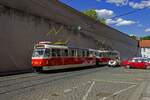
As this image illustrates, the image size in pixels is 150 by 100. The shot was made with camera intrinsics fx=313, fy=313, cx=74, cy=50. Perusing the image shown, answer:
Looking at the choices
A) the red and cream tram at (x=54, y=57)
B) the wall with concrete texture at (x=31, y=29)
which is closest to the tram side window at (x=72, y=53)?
the red and cream tram at (x=54, y=57)

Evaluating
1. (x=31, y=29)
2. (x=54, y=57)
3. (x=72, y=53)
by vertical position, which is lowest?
(x=54, y=57)

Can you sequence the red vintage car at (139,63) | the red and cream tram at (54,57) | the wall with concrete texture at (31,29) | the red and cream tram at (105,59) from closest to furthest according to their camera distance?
the red and cream tram at (54,57) → the wall with concrete texture at (31,29) → the red vintage car at (139,63) → the red and cream tram at (105,59)

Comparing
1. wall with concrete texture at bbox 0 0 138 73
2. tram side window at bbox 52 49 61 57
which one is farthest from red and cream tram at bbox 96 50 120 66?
tram side window at bbox 52 49 61 57

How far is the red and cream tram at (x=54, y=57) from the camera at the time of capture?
26.3 metres

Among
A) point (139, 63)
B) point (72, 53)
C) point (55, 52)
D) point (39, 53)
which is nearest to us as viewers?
point (39, 53)

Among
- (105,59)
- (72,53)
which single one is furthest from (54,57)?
(105,59)

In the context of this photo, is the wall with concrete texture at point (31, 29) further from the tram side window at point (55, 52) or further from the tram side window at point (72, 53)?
the tram side window at point (72, 53)

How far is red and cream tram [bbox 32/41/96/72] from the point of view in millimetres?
26266

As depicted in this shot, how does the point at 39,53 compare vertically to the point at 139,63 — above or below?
above

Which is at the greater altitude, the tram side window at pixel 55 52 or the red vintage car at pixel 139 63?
the tram side window at pixel 55 52

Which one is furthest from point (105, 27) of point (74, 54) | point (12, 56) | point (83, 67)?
point (12, 56)

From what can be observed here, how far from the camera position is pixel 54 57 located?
27.2 meters

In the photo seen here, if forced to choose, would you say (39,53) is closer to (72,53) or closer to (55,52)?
(55,52)

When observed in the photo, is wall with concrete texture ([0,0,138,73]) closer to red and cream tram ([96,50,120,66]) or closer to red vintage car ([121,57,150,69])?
red and cream tram ([96,50,120,66])
